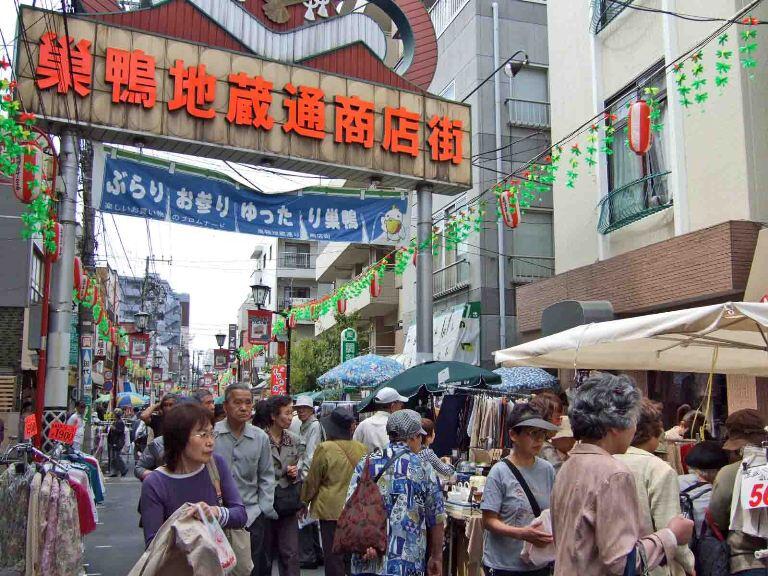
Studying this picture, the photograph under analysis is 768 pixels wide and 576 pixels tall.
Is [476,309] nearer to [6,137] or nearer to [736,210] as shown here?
[736,210]

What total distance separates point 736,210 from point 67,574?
395 inches

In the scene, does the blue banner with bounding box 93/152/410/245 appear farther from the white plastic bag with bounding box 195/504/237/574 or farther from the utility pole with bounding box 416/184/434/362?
the white plastic bag with bounding box 195/504/237/574

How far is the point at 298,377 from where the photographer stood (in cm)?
3622

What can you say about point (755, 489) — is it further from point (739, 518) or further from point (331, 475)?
point (331, 475)

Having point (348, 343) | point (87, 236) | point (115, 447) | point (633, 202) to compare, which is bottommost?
point (115, 447)

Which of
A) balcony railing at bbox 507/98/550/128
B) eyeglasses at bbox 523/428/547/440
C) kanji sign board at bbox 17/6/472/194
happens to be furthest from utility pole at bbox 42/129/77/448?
balcony railing at bbox 507/98/550/128

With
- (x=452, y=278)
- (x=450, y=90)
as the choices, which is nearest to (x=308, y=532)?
(x=452, y=278)

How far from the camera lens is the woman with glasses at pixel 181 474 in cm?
404

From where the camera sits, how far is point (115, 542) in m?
11.7

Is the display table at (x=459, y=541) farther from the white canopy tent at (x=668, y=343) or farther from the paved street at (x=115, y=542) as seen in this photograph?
the paved street at (x=115, y=542)

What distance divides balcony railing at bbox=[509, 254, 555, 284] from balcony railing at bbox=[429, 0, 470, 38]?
8006 millimetres

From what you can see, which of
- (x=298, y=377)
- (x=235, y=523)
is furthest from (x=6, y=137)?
(x=298, y=377)

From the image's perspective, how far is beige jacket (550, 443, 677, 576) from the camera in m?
3.11

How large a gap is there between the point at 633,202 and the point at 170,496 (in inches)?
466
